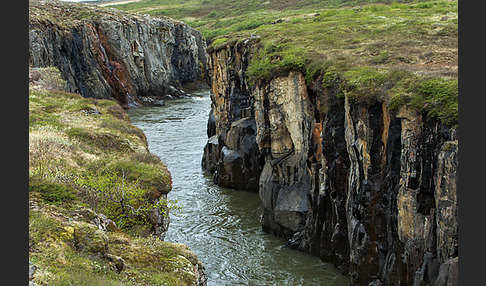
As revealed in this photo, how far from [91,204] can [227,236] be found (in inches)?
507

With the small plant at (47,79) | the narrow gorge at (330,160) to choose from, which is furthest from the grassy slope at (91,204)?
the small plant at (47,79)

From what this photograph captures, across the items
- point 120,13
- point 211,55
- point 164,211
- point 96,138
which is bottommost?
point 164,211

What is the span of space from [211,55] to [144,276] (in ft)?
110

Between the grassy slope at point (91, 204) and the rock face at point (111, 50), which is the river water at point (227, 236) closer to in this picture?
the grassy slope at point (91, 204)

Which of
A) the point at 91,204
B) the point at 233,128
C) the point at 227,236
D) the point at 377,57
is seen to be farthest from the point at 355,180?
the point at 233,128

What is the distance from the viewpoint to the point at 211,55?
44.3 metres

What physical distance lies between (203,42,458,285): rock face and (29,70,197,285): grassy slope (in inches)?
339

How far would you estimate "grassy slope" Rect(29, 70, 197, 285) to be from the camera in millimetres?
12000

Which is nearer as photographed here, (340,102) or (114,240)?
(114,240)

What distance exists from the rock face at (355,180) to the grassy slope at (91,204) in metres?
8.62

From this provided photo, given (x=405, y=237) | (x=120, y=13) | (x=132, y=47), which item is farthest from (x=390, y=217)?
(x=120, y=13)

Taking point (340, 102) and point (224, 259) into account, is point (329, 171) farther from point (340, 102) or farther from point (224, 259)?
point (224, 259)

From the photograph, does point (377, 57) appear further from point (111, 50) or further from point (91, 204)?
point (111, 50)

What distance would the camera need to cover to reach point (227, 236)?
28.8m
